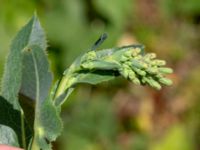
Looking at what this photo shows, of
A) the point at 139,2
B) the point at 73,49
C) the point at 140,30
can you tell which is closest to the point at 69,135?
the point at 73,49

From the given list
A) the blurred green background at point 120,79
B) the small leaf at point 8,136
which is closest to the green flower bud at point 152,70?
the small leaf at point 8,136

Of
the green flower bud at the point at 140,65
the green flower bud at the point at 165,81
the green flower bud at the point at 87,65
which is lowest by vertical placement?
the green flower bud at the point at 87,65

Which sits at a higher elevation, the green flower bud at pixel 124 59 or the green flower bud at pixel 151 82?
the green flower bud at pixel 124 59

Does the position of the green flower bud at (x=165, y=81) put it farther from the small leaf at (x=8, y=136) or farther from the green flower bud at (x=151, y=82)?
the small leaf at (x=8, y=136)

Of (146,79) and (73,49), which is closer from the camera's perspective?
(146,79)

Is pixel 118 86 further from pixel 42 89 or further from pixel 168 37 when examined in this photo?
A: pixel 42 89

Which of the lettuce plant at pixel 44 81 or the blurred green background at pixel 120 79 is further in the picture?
the blurred green background at pixel 120 79
